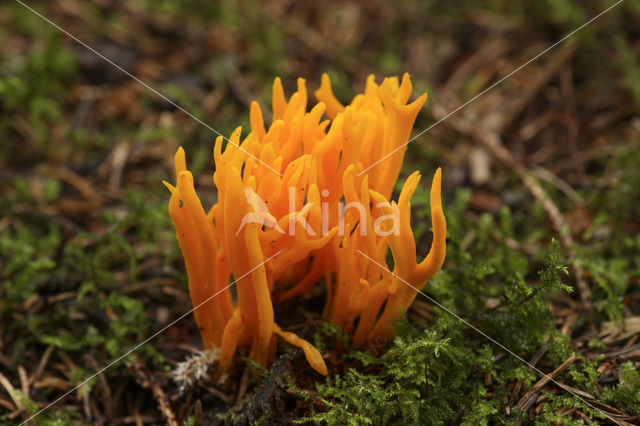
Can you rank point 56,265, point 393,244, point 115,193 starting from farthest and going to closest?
point 115,193 → point 56,265 → point 393,244

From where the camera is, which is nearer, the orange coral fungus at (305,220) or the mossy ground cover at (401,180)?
the orange coral fungus at (305,220)

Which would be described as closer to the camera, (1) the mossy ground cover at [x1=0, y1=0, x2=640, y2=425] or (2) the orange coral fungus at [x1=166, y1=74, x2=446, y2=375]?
(2) the orange coral fungus at [x1=166, y1=74, x2=446, y2=375]

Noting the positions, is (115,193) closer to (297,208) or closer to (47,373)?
(47,373)

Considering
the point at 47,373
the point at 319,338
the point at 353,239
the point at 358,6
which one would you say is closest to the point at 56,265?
the point at 47,373
